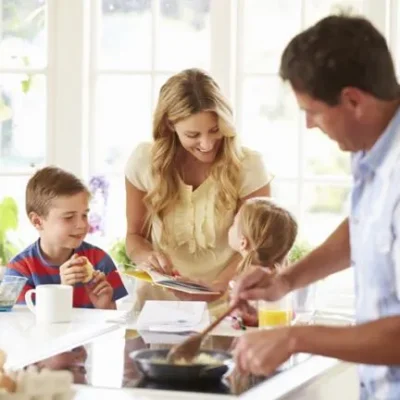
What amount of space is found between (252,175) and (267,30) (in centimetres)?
112

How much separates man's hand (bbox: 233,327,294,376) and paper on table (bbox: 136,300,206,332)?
3.08ft

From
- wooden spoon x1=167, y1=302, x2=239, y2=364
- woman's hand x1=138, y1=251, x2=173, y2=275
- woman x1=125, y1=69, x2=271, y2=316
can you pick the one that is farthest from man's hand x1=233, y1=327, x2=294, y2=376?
woman x1=125, y1=69, x2=271, y2=316

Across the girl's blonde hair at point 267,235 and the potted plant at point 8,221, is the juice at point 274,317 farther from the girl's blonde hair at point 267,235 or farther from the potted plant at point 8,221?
the potted plant at point 8,221

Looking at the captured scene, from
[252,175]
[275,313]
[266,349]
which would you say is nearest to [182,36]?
[252,175]

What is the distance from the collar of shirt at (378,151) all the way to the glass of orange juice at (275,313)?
31.1 inches

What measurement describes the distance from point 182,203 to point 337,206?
1067 mm

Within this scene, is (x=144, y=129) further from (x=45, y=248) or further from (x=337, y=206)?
(x=45, y=248)

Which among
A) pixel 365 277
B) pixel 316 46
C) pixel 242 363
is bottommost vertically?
pixel 242 363

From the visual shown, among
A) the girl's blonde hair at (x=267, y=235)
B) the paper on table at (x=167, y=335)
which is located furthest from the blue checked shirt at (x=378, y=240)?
the girl's blonde hair at (x=267, y=235)

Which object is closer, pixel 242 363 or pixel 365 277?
pixel 242 363

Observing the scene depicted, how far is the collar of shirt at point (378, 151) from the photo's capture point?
1731 mm

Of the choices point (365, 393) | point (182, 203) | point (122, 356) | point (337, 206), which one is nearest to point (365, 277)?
point (365, 393)

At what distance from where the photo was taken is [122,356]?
223 cm

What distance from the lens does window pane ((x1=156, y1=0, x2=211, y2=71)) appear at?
4176mm
